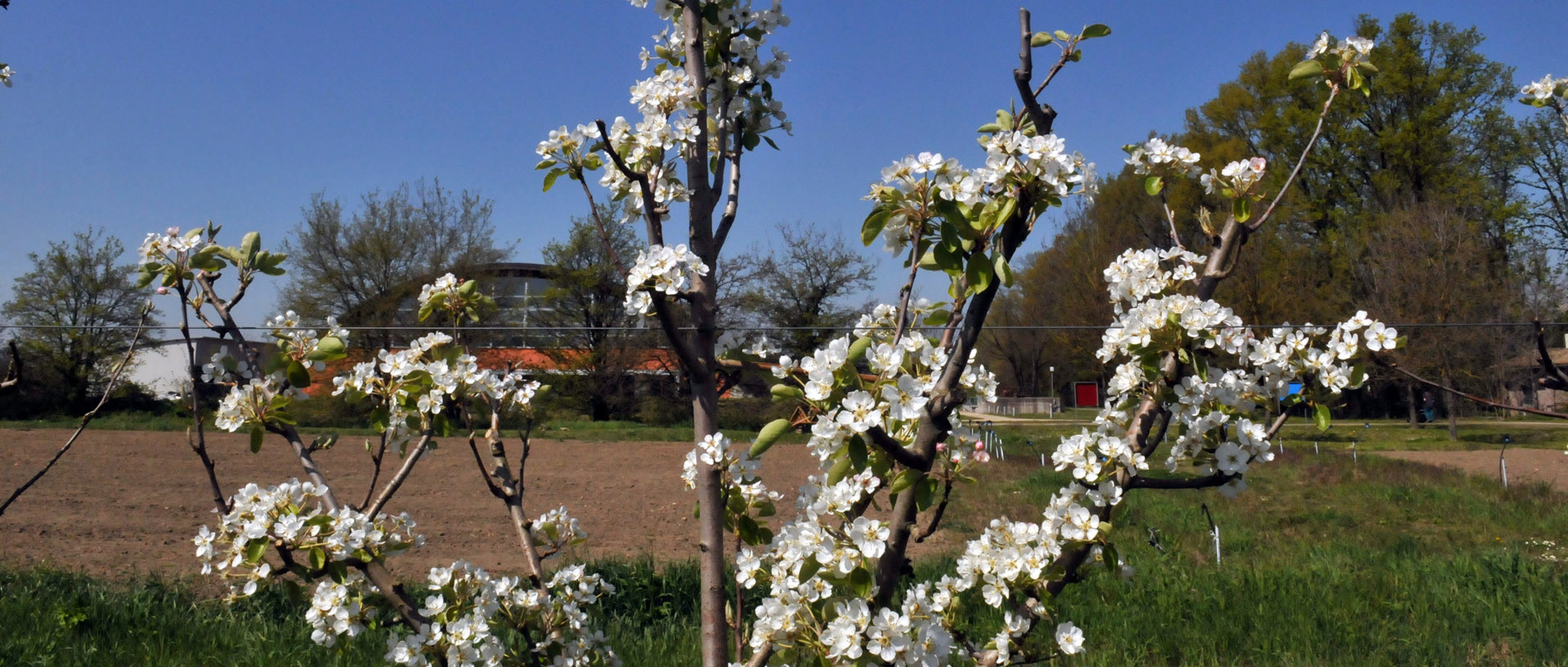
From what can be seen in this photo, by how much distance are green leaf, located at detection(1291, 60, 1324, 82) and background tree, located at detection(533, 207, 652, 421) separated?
39.0ft

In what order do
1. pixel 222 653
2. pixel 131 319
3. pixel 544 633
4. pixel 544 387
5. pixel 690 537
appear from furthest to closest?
pixel 131 319 < pixel 690 537 < pixel 222 653 < pixel 544 387 < pixel 544 633

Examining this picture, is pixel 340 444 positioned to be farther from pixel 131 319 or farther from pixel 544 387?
pixel 544 387

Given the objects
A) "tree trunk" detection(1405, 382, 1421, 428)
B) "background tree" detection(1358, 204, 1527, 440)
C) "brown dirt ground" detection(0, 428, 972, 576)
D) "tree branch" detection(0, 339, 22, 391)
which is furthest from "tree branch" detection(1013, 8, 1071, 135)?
"tree trunk" detection(1405, 382, 1421, 428)

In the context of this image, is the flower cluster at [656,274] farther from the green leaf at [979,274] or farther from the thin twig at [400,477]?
the thin twig at [400,477]

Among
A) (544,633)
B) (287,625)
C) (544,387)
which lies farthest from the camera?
(287,625)

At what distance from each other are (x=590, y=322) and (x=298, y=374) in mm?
17045

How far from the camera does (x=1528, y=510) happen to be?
721 cm

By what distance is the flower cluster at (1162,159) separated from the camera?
1198 millimetres

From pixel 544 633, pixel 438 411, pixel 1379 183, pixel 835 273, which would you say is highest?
pixel 1379 183

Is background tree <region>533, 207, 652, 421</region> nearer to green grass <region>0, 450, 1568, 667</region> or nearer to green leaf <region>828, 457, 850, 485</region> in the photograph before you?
green grass <region>0, 450, 1568, 667</region>

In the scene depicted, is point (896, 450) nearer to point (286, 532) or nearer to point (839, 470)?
point (839, 470)

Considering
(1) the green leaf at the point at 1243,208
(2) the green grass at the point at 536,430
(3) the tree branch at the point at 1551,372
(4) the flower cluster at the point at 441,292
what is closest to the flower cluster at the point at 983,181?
(1) the green leaf at the point at 1243,208

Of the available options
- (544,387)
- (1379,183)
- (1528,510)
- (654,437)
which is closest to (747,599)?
(544,387)

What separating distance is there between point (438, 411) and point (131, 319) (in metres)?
15.0
